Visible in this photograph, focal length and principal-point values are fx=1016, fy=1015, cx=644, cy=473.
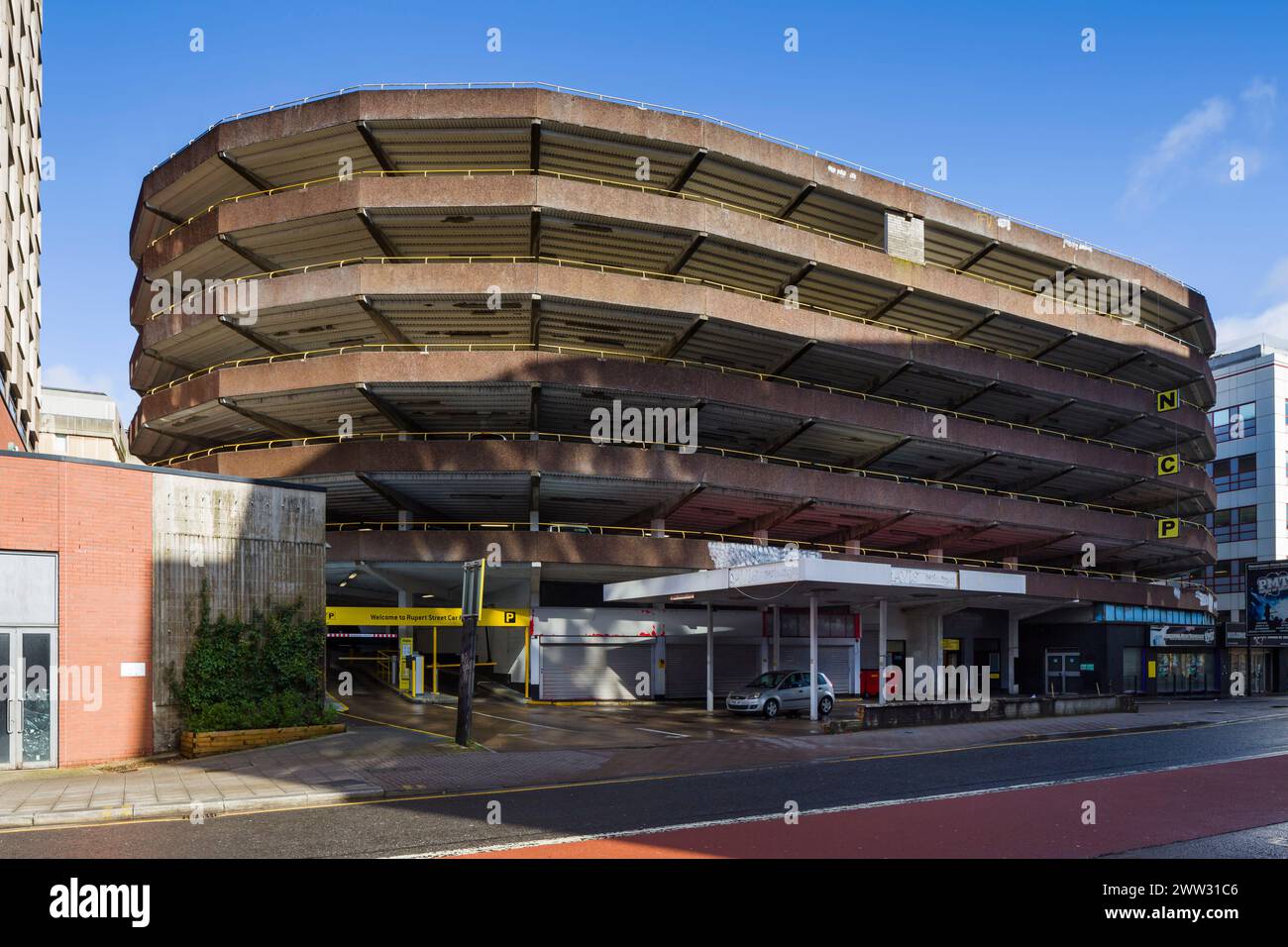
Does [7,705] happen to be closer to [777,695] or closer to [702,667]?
[777,695]

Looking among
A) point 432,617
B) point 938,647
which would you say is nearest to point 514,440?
point 432,617

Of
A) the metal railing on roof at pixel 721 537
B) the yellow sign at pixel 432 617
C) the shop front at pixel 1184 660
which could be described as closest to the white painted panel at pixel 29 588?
the yellow sign at pixel 432 617

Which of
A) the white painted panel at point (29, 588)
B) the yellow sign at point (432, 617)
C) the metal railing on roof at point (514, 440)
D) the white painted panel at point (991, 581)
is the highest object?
the metal railing on roof at point (514, 440)

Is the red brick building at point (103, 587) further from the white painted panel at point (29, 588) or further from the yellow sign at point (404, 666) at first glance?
the yellow sign at point (404, 666)

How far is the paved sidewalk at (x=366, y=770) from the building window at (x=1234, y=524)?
59455 millimetres

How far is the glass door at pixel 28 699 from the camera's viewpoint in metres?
17.9

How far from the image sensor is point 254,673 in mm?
21109

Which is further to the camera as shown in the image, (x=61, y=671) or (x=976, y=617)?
(x=976, y=617)

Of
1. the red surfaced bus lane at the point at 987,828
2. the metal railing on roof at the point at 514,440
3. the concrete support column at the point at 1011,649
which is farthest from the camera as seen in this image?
the concrete support column at the point at 1011,649

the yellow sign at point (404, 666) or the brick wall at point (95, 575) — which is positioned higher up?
the brick wall at point (95, 575)
